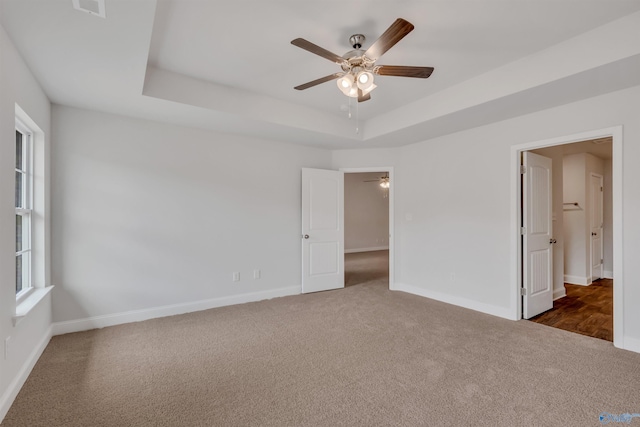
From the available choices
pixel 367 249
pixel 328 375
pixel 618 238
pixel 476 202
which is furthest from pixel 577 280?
pixel 367 249

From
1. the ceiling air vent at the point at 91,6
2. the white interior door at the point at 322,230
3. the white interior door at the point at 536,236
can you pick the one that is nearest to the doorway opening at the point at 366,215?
the white interior door at the point at 322,230

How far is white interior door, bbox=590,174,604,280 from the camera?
551cm

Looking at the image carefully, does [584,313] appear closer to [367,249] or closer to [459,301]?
[459,301]

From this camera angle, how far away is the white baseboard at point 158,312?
3.25m

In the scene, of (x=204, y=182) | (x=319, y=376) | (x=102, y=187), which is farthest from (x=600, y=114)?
(x=102, y=187)

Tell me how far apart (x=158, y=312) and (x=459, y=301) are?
12.9 ft

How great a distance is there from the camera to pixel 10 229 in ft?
6.91

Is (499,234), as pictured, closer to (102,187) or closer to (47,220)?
(102,187)

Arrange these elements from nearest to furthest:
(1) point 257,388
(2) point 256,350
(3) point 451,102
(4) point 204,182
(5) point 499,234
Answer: (1) point 257,388
(2) point 256,350
(3) point 451,102
(5) point 499,234
(4) point 204,182

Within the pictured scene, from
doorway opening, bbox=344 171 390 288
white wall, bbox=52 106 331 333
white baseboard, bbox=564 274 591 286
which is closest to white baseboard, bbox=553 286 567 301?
white baseboard, bbox=564 274 591 286

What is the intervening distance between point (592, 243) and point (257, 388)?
6352 millimetres

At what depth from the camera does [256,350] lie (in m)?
2.81

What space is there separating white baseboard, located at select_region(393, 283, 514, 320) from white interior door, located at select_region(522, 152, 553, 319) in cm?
23

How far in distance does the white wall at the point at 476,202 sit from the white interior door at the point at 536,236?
18cm
